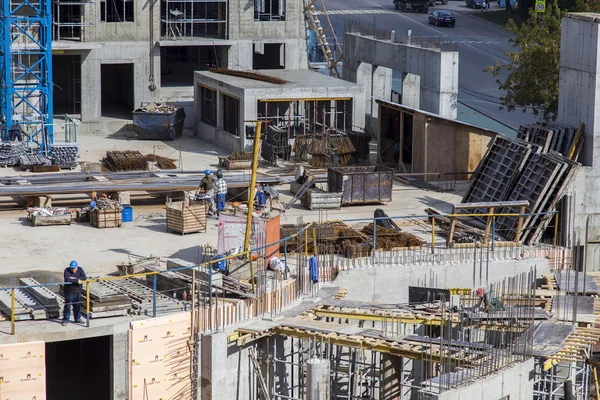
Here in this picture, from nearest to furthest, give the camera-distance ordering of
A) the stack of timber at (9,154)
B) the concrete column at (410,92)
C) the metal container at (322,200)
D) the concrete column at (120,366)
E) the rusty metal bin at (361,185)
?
1. the concrete column at (120,366)
2. the metal container at (322,200)
3. the rusty metal bin at (361,185)
4. the stack of timber at (9,154)
5. the concrete column at (410,92)

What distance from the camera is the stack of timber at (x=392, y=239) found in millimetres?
36781

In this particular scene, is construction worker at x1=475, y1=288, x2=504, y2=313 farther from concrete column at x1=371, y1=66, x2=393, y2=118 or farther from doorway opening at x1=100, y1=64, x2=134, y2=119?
doorway opening at x1=100, y1=64, x2=134, y2=119

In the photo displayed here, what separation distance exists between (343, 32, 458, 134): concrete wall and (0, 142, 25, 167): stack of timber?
1553 cm

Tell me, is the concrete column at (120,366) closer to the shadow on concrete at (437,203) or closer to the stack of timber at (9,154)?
the shadow on concrete at (437,203)

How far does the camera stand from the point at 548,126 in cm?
4138

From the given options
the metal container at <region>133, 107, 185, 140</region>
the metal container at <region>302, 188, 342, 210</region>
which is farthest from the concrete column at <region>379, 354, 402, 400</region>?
the metal container at <region>133, 107, 185, 140</region>

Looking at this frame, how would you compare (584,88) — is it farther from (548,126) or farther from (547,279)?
(547,279)

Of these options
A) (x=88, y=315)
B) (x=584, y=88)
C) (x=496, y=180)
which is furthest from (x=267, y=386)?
(x=584, y=88)

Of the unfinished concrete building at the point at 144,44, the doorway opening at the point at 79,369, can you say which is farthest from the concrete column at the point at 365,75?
the doorway opening at the point at 79,369

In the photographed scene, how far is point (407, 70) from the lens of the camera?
52.0 metres

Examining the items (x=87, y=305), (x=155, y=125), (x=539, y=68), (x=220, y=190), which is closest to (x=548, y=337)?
(x=87, y=305)

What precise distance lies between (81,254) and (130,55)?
2508 cm

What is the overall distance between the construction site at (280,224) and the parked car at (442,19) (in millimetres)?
29767

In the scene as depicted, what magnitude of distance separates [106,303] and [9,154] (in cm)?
2032
